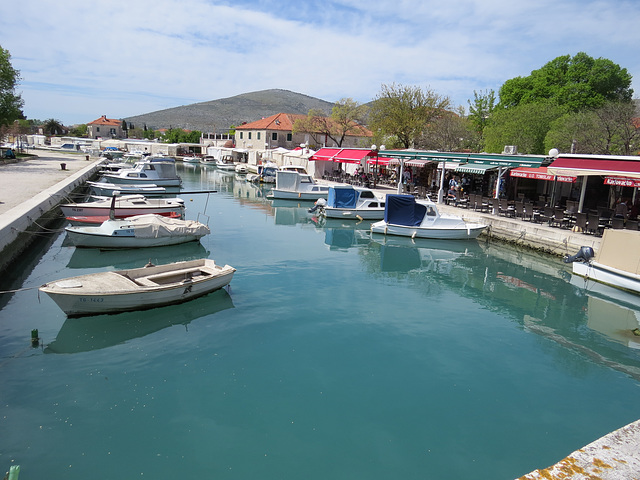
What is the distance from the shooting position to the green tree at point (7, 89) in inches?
1533

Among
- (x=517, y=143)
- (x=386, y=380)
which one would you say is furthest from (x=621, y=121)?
(x=386, y=380)

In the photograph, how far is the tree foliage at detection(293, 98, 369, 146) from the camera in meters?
63.1

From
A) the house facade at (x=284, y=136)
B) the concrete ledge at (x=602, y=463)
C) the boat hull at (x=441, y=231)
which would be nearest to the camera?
the concrete ledge at (x=602, y=463)

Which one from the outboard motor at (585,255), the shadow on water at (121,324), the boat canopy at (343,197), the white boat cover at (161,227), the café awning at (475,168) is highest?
the café awning at (475,168)

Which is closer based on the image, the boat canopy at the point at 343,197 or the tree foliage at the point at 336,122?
the boat canopy at the point at 343,197

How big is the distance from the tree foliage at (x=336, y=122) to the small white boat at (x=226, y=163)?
37.9ft

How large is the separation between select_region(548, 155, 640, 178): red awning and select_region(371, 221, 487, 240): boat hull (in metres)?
4.84

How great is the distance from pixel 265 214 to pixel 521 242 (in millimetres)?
17207

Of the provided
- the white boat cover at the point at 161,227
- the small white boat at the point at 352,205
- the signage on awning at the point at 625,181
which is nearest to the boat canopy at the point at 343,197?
the small white boat at the point at 352,205

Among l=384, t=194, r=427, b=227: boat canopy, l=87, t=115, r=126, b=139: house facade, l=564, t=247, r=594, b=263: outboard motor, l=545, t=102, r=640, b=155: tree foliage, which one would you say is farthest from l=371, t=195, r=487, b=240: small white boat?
l=87, t=115, r=126, b=139: house facade

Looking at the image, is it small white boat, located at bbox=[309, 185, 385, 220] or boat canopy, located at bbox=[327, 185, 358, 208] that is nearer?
small white boat, located at bbox=[309, 185, 385, 220]

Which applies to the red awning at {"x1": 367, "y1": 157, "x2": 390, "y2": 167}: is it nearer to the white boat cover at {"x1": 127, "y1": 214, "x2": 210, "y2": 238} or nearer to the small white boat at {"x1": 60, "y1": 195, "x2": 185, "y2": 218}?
the small white boat at {"x1": 60, "y1": 195, "x2": 185, "y2": 218}

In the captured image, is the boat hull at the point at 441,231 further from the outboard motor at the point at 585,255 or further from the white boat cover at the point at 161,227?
the white boat cover at the point at 161,227

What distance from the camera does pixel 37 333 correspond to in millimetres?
11156
